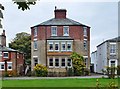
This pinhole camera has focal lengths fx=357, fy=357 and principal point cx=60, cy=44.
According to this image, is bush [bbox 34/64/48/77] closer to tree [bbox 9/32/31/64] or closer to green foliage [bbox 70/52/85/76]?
green foliage [bbox 70/52/85/76]

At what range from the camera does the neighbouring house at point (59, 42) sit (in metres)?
58.2

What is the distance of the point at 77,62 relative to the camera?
185 feet

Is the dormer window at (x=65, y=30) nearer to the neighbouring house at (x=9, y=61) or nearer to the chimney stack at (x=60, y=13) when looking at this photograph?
the chimney stack at (x=60, y=13)

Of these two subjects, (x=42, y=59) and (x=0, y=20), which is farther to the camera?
(x=42, y=59)

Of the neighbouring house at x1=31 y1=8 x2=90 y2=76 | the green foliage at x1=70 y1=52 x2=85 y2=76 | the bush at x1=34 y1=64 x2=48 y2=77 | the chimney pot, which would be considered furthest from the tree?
the green foliage at x1=70 y1=52 x2=85 y2=76

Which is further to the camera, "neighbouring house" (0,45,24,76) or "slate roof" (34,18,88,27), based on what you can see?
"slate roof" (34,18,88,27)

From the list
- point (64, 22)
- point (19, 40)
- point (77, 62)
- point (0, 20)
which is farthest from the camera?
point (19, 40)

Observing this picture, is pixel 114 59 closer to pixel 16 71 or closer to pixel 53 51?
pixel 53 51

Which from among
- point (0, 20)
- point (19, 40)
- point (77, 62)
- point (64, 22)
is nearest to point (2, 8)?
point (0, 20)

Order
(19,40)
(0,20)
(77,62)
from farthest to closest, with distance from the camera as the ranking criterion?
1. (19,40)
2. (77,62)
3. (0,20)

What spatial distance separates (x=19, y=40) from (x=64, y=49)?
2757 cm

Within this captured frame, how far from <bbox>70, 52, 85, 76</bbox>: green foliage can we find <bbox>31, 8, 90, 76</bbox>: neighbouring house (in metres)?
1.28

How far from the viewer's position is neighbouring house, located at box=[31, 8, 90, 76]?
5816 centimetres

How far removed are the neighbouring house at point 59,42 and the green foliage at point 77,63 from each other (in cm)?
128
